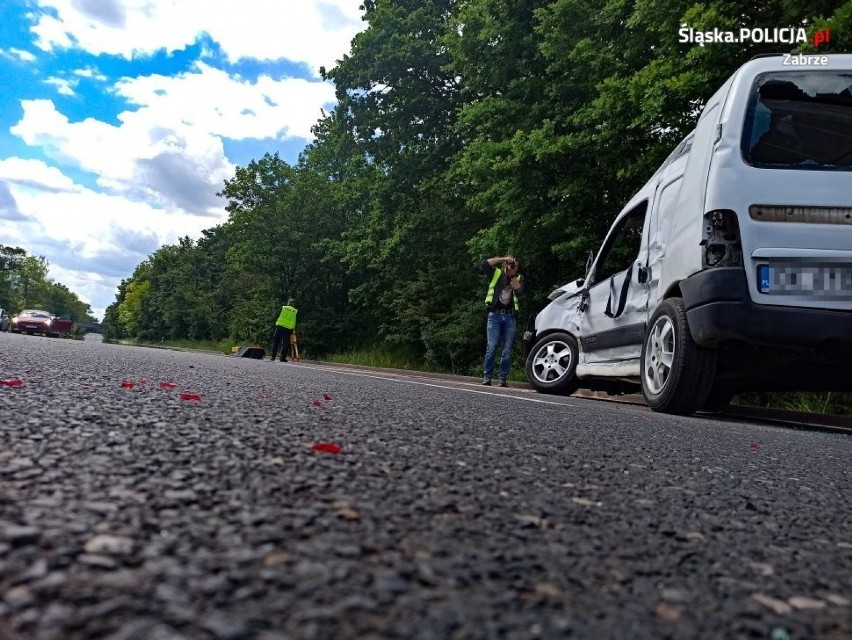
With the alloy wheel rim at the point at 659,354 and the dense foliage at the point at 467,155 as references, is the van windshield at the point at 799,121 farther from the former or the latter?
the dense foliage at the point at 467,155

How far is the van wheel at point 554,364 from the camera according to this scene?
26.5ft

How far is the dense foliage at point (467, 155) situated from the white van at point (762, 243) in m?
3.18

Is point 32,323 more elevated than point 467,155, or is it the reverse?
point 467,155

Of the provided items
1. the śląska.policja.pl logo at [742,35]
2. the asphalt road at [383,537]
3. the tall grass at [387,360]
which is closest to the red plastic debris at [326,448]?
the asphalt road at [383,537]

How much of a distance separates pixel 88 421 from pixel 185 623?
175 cm

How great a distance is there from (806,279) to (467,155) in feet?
31.3

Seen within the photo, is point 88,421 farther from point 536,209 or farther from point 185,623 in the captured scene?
point 536,209

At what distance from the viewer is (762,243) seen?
4.76 metres

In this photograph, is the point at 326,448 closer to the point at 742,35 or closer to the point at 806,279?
the point at 806,279

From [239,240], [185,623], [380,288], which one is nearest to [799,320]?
[185,623]

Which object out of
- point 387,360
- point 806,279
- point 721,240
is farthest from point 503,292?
point 387,360

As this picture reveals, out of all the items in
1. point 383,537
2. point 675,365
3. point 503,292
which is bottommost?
point 383,537

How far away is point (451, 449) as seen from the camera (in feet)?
8.02

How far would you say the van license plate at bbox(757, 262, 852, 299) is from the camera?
4672 mm
